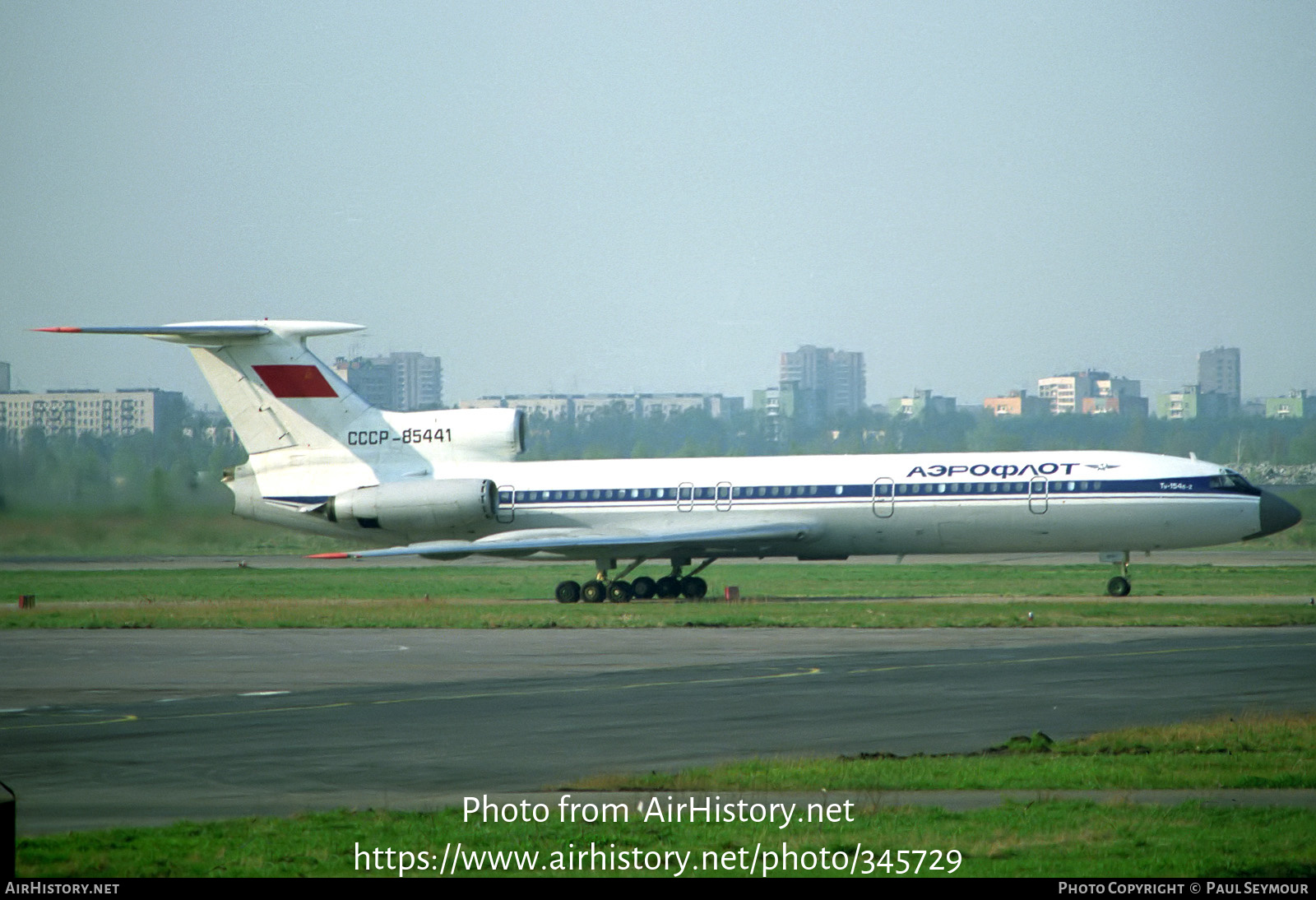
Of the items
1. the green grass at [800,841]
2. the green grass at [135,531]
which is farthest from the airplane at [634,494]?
the green grass at [800,841]

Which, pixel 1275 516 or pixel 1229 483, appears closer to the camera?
pixel 1275 516

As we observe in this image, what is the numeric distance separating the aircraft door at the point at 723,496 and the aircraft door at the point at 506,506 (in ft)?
17.7

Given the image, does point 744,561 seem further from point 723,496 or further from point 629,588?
point 629,588

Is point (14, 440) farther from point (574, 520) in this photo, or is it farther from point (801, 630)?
point (801, 630)

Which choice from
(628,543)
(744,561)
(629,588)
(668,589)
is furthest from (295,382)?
(744,561)

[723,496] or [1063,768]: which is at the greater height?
[723,496]

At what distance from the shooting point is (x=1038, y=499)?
37.7m

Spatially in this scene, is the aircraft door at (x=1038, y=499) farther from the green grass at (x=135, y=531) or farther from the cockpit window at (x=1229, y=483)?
the green grass at (x=135, y=531)

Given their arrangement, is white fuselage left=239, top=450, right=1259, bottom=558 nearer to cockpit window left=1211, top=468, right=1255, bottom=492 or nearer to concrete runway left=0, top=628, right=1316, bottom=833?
cockpit window left=1211, top=468, right=1255, bottom=492

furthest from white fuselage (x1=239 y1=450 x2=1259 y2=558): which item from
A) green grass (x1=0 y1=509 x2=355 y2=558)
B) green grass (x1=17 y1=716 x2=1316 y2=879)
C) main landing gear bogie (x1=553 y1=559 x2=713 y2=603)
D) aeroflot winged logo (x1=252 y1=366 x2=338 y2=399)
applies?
green grass (x1=17 y1=716 x2=1316 y2=879)

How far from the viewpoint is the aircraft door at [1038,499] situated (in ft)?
124

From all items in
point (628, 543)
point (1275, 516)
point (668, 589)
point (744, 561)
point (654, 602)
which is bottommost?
point (744, 561)

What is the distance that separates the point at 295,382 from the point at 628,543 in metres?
10.4
